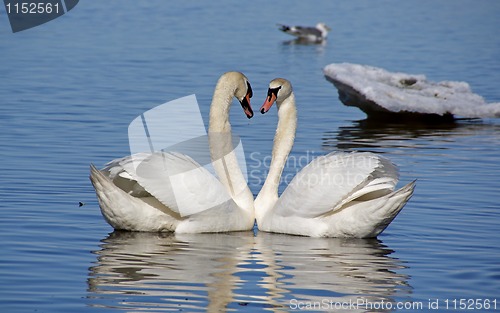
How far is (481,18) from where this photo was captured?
3191 cm

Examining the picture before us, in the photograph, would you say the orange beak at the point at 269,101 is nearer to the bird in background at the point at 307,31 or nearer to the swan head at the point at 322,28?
the bird in background at the point at 307,31

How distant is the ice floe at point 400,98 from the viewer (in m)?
15.4

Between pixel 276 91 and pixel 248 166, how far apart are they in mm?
2181

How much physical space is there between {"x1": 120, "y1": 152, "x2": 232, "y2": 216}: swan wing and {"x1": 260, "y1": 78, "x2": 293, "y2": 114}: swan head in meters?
1.11

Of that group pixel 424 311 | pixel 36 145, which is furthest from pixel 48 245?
pixel 36 145

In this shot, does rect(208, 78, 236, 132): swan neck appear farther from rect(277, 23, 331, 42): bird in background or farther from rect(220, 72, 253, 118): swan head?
rect(277, 23, 331, 42): bird in background

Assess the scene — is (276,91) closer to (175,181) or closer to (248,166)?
(175,181)

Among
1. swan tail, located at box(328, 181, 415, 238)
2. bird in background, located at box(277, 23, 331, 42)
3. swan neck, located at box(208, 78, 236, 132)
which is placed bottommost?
bird in background, located at box(277, 23, 331, 42)

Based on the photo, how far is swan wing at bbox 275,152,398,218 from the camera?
28.6ft

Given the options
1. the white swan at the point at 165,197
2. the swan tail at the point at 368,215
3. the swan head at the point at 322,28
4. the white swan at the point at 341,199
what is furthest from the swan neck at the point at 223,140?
the swan head at the point at 322,28

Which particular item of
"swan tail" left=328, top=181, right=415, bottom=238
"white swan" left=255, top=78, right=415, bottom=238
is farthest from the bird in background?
"swan tail" left=328, top=181, right=415, bottom=238

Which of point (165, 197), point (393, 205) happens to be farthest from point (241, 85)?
point (393, 205)

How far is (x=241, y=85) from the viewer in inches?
383

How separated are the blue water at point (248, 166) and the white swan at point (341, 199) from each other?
156 mm
